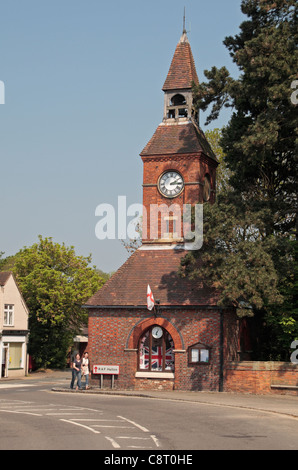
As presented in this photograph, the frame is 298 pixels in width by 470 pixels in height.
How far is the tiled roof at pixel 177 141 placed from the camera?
1371 inches

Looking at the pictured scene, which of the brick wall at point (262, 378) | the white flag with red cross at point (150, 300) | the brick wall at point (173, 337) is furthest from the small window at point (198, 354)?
the white flag with red cross at point (150, 300)

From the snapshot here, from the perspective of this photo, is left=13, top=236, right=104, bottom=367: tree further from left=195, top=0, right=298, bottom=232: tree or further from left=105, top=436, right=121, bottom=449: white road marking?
left=105, top=436, right=121, bottom=449: white road marking

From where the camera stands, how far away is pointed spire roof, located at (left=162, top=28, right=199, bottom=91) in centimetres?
3644

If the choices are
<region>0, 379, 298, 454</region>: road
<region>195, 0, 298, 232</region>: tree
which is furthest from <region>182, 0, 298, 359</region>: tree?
<region>0, 379, 298, 454</region>: road

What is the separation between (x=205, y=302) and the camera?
3006 centimetres

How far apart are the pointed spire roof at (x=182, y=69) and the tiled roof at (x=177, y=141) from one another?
226 centimetres

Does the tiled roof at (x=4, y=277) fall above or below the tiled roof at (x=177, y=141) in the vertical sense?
below

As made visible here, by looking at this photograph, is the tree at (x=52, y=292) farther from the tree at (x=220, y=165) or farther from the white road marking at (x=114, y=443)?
the white road marking at (x=114, y=443)

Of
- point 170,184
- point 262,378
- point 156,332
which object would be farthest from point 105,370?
point 170,184

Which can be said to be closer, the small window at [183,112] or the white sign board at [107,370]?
the white sign board at [107,370]

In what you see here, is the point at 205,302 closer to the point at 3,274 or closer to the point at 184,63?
the point at 184,63

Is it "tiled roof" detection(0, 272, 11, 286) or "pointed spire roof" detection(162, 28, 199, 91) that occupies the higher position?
"pointed spire roof" detection(162, 28, 199, 91)

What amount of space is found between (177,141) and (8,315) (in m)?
20.9

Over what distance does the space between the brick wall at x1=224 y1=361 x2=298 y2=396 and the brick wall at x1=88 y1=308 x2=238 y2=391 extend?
78 centimetres
